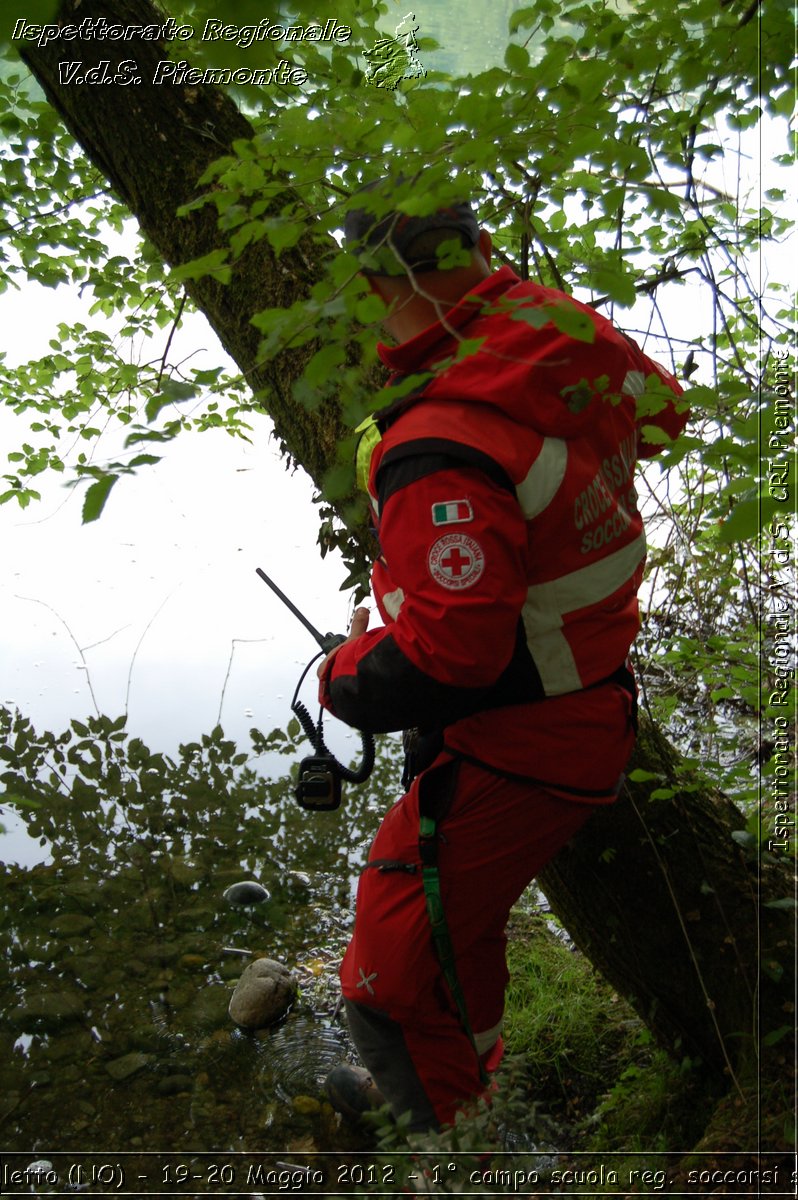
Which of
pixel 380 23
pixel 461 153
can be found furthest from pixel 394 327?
pixel 380 23

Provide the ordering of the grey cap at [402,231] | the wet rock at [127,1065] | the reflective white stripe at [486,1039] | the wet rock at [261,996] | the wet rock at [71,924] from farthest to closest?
the wet rock at [71,924] → the wet rock at [261,996] → the wet rock at [127,1065] → the reflective white stripe at [486,1039] → the grey cap at [402,231]

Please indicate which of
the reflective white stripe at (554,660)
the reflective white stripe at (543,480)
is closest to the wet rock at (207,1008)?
the reflective white stripe at (554,660)

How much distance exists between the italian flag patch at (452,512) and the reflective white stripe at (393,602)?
0.16 metres

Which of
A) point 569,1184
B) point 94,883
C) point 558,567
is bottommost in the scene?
point 569,1184

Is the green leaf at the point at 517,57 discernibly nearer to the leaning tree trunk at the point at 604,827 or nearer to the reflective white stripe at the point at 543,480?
the reflective white stripe at the point at 543,480

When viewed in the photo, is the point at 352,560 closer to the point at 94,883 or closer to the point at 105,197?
the point at 94,883

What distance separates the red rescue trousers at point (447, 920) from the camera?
1.80 metres

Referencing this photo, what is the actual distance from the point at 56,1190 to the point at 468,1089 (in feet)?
4.20

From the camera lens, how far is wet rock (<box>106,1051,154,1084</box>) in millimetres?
2879

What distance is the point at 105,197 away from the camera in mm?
4156

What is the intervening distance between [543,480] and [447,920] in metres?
0.89

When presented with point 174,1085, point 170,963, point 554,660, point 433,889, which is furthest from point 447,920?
point 170,963

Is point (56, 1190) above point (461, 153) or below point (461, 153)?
below

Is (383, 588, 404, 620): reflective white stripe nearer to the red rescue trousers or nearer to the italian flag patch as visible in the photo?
the italian flag patch
